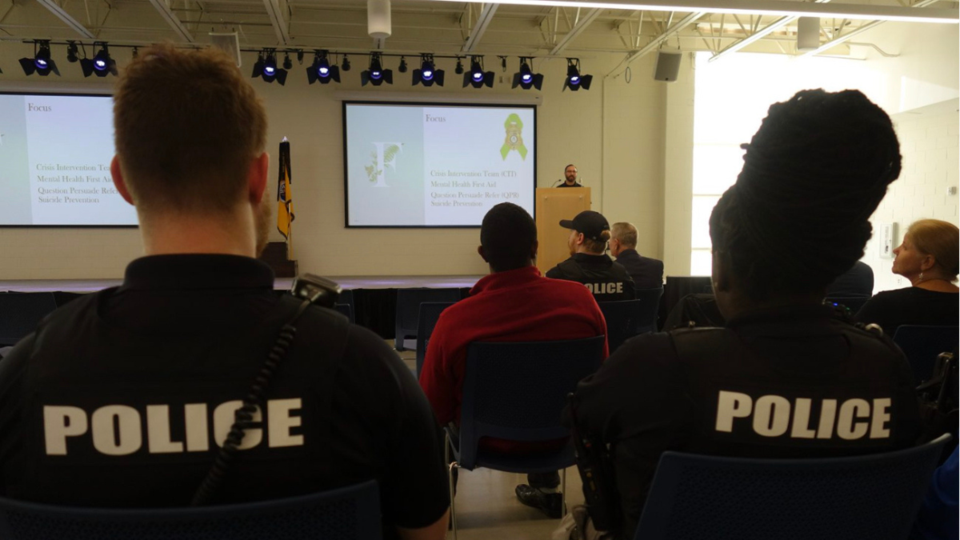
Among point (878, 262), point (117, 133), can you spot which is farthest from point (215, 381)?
point (878, 262)

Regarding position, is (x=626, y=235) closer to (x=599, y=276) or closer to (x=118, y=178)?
(x=599, y=276)

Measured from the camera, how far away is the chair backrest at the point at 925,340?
2129 millimetres

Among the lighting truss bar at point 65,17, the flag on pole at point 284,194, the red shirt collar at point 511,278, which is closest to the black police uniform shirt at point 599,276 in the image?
the red shirt collar at point 511,278

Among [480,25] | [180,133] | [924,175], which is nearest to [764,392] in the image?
[180,133]

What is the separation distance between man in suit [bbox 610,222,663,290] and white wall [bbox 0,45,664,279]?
365 centimetres

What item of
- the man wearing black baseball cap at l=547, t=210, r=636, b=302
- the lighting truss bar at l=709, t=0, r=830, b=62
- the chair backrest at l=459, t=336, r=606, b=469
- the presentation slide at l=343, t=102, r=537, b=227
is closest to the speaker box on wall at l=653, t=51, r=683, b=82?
the lighting truss bar at l=709, t=0, r=830, b=62

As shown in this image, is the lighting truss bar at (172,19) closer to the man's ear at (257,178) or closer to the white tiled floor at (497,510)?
the white tiled floor at (497,510)

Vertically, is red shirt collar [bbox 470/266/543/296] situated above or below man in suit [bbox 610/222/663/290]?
above

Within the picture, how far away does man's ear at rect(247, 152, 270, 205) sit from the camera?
0.92 meters

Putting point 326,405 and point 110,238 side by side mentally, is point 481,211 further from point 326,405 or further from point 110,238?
point 326,405

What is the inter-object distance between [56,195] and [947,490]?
9072 millimetres

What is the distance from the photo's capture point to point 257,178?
93 centimetres

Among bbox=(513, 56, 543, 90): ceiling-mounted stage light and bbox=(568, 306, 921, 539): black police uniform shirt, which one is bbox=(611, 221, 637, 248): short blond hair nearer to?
bbox=(513, 56, 543, 90): ceiling-mounted stage light

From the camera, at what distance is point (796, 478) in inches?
34.4
